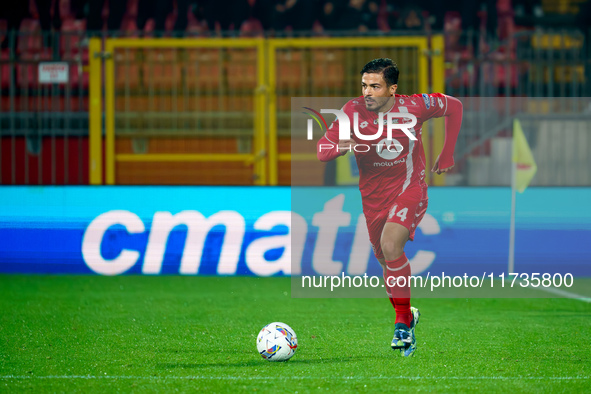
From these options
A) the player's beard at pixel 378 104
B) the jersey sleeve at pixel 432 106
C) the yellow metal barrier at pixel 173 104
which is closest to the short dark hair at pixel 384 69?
the player's beard at pixel 378 104

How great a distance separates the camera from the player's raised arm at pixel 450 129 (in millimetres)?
5844

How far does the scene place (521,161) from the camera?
918cm

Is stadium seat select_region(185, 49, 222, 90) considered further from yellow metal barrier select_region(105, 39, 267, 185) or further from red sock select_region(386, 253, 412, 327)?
red sock select_region(386, 253, 412, 327)

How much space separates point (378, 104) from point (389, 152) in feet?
1.04

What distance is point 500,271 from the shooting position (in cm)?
890

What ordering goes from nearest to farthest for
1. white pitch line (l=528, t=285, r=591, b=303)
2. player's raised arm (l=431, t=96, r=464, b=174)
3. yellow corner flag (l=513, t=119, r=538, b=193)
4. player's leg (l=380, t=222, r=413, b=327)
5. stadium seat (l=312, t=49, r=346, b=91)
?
player's leg (l=380, t=222, r=413, b=327), player's raised arm (l=431, t=96, r=464, b=174), white pitch line (l=528, t=285, r=591, b=303), yellow corner flag (l=513, t=119, r=538, b=193), stadium seat (l=312, t=49, r=346, b=91)

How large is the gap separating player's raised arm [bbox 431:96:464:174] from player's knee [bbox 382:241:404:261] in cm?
72

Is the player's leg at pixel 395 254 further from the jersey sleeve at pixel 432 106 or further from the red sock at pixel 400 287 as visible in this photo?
the jersey sleeve at pixel 432 106

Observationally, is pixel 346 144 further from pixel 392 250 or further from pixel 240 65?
pixel 240 65

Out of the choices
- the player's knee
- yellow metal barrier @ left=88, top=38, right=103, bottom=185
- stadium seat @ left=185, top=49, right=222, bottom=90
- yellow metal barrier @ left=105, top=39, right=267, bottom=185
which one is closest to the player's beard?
the player's knee

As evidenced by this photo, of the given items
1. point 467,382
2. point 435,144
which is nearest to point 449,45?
point 435,144

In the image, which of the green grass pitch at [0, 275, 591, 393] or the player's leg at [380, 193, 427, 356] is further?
the player's leg at [380, 193, 427, 356]

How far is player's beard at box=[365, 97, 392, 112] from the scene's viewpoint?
5543 millimetres

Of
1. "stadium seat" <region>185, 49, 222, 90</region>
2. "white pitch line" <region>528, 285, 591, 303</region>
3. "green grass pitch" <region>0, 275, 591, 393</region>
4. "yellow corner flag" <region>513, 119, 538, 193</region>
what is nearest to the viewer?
"green grass pitch" <region>0, 275, 591, 393</region>
